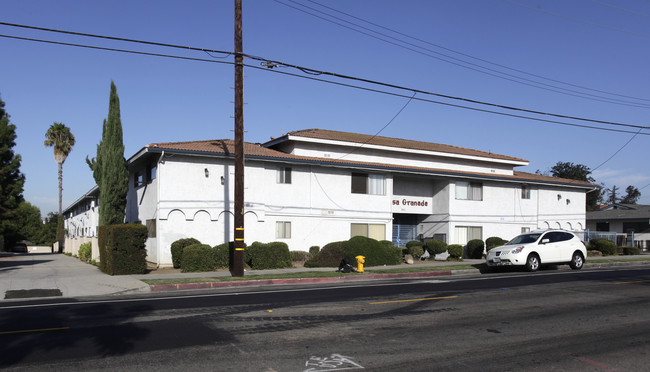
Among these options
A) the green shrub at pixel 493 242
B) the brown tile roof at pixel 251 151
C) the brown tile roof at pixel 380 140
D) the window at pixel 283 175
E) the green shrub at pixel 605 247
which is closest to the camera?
the brown tile roof at pixel 251 151

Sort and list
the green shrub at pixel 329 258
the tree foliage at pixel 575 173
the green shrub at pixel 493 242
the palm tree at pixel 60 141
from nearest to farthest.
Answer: the green shrub at pixel 329 258
the green shrub at pixel 493 242
the palm tree at pixel 60 141
the tree foliage at pixel 575 173

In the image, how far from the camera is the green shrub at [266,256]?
22891 mm

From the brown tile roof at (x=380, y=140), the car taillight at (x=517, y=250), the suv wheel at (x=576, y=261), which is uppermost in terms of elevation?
the brown tile roof at (x=380, y=140)

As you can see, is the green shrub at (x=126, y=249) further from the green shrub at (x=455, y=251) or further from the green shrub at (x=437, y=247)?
the green shrub at (x=455, y=251)

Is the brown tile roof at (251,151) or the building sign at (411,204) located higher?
the brown tile roof at (251,151)

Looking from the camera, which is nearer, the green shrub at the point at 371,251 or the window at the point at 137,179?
the green shrub at the point at 371,251

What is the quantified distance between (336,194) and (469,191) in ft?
32.9

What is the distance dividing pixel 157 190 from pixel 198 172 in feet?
6.92

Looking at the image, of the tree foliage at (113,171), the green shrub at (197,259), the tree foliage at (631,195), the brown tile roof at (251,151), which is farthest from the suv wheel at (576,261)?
the tree foliage at (631,195)

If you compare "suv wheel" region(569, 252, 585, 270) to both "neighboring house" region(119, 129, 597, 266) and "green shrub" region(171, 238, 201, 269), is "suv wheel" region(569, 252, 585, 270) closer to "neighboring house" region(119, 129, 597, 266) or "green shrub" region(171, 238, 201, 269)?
"neighboring house" region(119, 129, 597, 266)

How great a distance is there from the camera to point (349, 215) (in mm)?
28984

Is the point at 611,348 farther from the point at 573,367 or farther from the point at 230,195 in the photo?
the point at 230,195

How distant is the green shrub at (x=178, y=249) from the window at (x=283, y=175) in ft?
19.3

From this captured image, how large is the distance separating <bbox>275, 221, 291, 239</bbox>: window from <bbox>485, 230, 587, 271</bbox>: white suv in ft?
34.4
